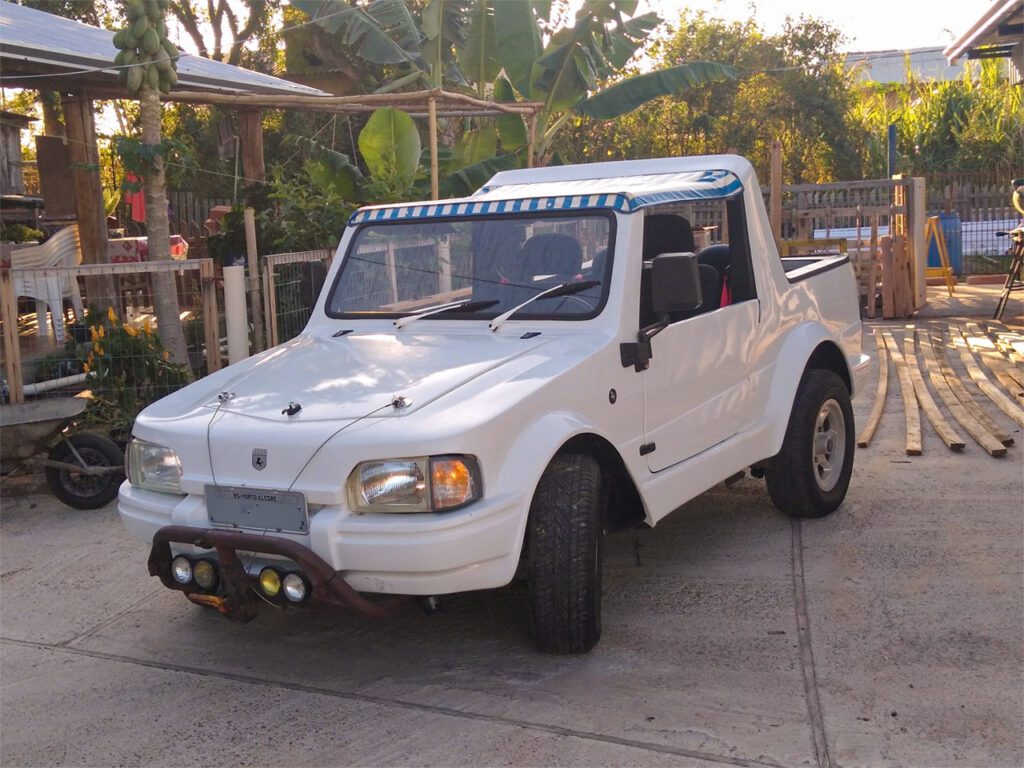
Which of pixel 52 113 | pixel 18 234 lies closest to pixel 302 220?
pixel 18 234

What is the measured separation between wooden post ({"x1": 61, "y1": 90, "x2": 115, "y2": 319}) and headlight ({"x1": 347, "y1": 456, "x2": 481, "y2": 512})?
24.7 feet

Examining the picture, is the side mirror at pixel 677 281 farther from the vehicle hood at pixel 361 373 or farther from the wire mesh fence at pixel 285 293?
the wire mesh fence at pixel 285 293

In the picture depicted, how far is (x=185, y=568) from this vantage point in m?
4.15

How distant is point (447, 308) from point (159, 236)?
440 cm

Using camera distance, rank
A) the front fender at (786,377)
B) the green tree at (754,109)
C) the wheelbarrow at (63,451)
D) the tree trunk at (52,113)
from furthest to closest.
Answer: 1. the green tree at (754,109)
2. the tree trunk at (52,113)
3. the wheelbarrow at (63,451)
4. the front fender at (786,377)

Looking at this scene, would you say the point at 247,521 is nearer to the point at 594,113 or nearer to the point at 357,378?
the point at 357,378

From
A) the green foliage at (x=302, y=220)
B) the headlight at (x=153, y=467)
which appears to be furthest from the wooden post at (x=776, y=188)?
the headlight at (x=153, y=467)

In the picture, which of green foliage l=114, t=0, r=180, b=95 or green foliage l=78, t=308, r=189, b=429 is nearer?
green foliage l=78, t=308, r=189, b=429

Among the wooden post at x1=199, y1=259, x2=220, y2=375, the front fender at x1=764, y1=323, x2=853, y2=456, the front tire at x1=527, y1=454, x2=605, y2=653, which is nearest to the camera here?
the front tire at x1=527, y1=454, x2=605, y2=653

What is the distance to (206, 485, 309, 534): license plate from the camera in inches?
154

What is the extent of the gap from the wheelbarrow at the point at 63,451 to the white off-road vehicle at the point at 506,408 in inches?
90.8

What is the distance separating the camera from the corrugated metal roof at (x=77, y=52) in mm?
9195

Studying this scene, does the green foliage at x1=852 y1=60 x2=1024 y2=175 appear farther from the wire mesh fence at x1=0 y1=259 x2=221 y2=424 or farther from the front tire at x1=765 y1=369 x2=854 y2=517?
the wire mesh fence at x1=0 y1=259 x2=221 y2=424

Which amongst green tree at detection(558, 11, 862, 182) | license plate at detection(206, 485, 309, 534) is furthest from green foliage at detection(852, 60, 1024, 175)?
license plate at detection(206, 485, 309, 534)
